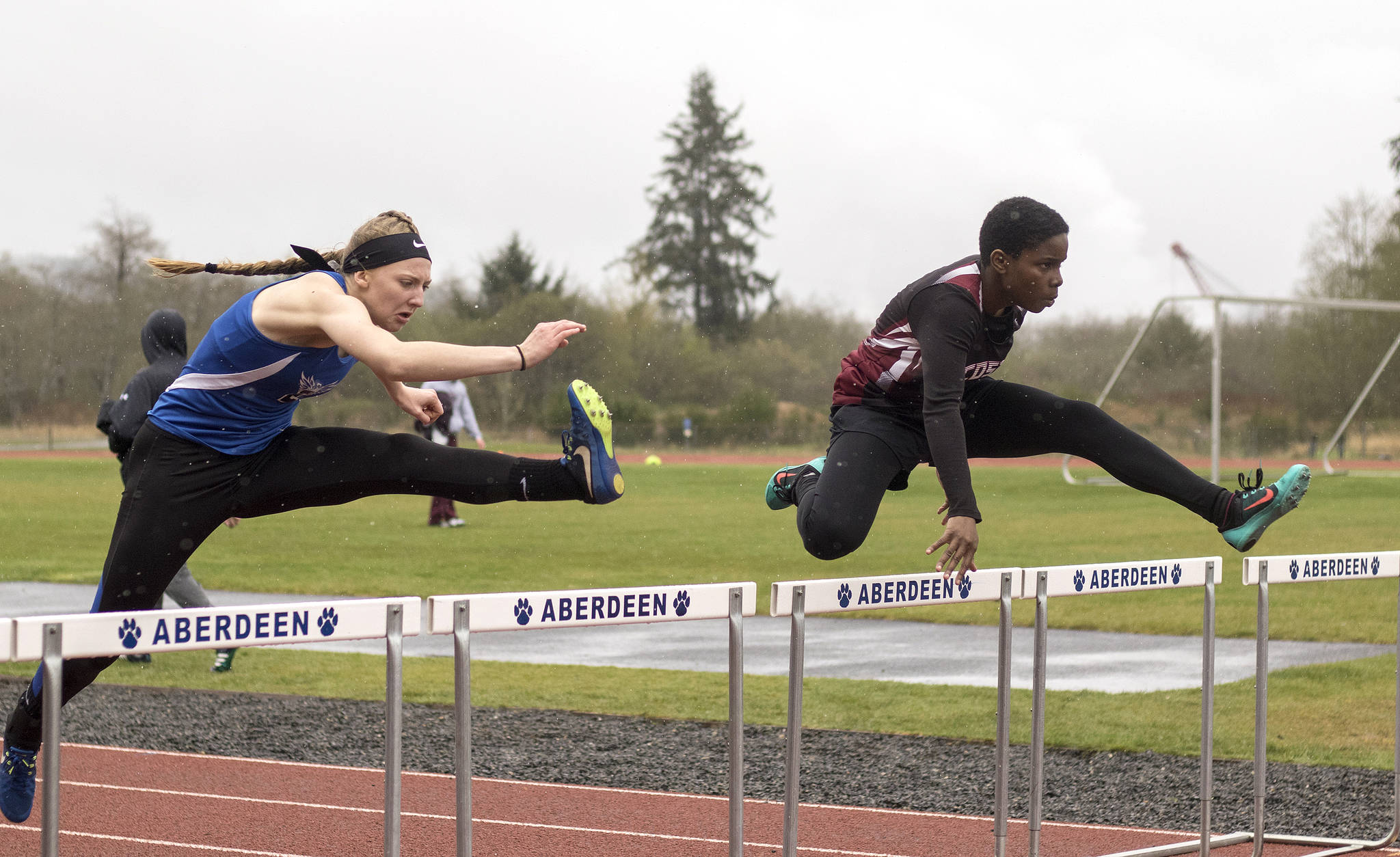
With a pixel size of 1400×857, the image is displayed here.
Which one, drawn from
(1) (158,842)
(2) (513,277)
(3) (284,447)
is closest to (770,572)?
(1) (158,842)

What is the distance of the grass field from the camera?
25.3 ft

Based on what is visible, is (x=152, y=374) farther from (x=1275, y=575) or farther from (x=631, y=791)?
(x=1275, y=575)

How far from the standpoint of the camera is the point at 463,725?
3.07 metres

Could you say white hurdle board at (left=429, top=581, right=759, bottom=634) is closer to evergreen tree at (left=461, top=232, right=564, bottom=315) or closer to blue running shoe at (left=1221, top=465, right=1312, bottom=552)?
blue running shoe at (left=1221, top=465, right=1312, bottom=552)

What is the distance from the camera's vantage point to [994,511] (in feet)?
80.6

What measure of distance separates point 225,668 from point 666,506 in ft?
55.9

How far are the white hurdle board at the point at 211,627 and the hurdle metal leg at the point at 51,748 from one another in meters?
0.01

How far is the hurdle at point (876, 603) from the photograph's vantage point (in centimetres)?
357

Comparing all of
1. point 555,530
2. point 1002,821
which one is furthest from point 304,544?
point 1002,821

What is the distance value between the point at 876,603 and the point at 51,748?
6.38ft

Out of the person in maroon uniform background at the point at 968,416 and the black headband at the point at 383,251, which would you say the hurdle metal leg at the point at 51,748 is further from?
→ the person in maroon uniform background at the point at 968,416

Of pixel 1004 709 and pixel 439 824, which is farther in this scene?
pixel 439 824

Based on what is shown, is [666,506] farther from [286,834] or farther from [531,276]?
[531,276]

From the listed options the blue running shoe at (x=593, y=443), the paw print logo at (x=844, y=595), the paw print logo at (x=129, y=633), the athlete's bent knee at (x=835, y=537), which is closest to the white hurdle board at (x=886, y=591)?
the paw print logo at (x=844, y=595)
